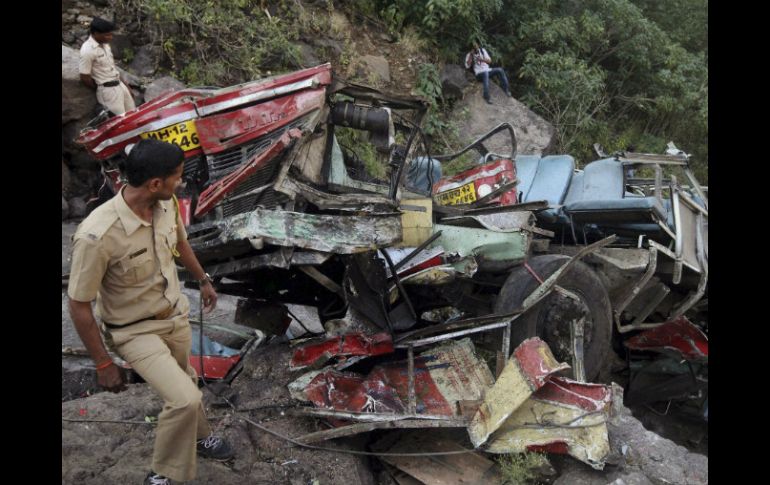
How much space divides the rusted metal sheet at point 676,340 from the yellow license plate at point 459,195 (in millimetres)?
2691

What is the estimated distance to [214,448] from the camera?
331 centimetres

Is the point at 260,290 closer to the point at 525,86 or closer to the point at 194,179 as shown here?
the point at 194,179

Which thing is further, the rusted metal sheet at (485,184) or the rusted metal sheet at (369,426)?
the rusted metal sheet at (485,184)

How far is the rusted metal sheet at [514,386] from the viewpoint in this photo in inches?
146

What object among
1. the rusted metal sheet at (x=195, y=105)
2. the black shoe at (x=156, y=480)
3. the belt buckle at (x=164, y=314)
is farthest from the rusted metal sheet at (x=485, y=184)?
the black shoe at (x=156, y=480)

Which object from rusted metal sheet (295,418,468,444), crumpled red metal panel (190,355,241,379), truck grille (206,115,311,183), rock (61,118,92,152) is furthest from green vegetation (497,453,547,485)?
rock (61,118,92,152)

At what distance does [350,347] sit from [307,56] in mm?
6431

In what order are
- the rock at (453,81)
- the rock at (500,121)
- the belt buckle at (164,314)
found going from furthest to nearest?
the rock at (453,81), the rock at (500,121), the belt buckle at (164,314)

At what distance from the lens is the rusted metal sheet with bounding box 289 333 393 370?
4.06 m

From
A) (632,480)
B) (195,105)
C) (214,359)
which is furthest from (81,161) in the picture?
(632,480)

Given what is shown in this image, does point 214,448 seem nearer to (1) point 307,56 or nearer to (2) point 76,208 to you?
(2) point 76,208

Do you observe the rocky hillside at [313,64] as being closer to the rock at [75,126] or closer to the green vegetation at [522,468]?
the rock at [75,126]

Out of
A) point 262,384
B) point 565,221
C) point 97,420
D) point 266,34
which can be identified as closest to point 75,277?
point 97,420

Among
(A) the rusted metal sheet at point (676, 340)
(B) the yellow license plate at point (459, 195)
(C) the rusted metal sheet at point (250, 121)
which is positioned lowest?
(A) the rusted metal sheet at point (676, 340)
